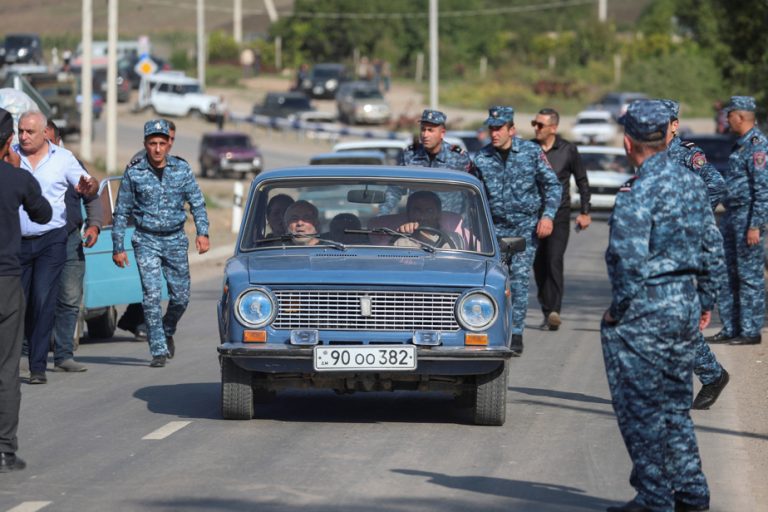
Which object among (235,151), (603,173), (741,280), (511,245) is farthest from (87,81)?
(511,245)

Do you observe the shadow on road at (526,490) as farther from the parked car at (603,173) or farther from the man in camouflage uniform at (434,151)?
the parked car at (603,173)

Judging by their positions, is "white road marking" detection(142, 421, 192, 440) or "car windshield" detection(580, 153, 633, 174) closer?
"white road marking" detection(142, 421, 192, 440)

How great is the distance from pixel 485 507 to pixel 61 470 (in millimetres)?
2435

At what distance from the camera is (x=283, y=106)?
215 ft

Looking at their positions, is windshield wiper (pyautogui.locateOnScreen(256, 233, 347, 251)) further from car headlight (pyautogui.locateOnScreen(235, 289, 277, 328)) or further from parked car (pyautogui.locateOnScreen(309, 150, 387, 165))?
parked car (pyautogui.locateOnScreen(309, 150, 387, 165))

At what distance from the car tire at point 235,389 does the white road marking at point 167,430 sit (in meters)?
0.30

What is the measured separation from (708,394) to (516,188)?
363 centimetres

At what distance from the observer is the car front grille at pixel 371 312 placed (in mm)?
9781

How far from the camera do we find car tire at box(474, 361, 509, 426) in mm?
10000

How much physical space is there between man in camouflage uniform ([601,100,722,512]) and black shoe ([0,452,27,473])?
3366 millimetres

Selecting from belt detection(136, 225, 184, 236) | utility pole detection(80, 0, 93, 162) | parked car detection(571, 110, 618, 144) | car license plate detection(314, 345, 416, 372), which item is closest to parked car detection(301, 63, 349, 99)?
parked car detection(571, 110, 618, 144)

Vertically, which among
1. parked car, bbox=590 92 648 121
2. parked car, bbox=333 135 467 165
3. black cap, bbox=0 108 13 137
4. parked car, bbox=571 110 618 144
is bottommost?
black cap, bbox=0 108 13 137

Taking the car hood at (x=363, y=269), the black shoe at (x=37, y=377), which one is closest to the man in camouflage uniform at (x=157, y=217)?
the black shoe at (x=37, y=377)

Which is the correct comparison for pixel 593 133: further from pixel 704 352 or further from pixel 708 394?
pixel 704 352
